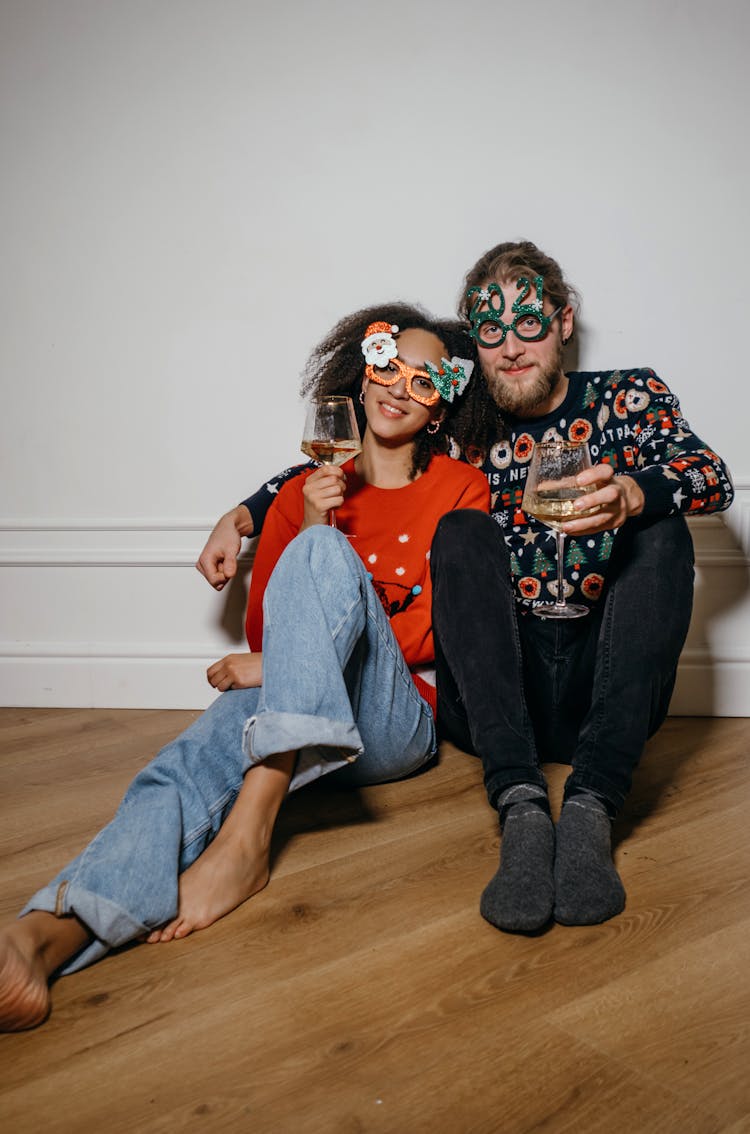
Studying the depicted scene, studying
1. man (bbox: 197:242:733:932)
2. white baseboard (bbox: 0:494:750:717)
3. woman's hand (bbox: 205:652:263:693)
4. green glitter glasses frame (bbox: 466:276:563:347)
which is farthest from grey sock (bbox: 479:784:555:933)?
white baseboard (bbox: 0:494:750:717)

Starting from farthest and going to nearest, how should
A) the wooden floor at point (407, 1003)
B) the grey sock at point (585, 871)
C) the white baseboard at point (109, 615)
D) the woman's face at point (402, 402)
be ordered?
the white baseboard at point (109, 615) < the woman's face at point (402, 402) < the grey sock at point (585, 871) < the wooden floor at point (407, 1003)

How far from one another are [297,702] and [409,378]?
908 millimetres

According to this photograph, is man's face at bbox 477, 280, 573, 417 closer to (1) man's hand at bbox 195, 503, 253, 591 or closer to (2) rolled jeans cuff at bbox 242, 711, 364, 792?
(1) man's hand at bbox 195, 503, 253, 591

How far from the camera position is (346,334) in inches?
96.5

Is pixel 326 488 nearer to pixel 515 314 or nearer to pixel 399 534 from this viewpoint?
pixel 399 534

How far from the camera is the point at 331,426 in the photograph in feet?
5.87

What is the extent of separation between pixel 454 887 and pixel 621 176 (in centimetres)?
188

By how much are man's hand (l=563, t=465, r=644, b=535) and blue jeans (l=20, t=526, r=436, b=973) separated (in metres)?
0.39

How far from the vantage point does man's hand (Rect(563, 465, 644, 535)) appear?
1556 mm

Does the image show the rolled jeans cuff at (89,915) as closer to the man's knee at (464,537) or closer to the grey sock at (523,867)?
the grey sock at (523,867)

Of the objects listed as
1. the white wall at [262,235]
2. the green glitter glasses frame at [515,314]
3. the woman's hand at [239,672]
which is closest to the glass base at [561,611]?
the woman's hand at [239,672]

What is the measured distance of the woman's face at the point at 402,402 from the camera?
215 centimetres

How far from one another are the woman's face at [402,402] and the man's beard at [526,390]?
5.4 inches

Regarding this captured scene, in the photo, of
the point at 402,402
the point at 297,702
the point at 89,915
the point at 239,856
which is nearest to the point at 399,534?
the point at 402,402
